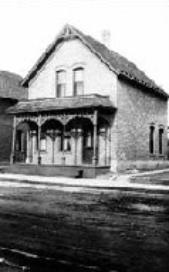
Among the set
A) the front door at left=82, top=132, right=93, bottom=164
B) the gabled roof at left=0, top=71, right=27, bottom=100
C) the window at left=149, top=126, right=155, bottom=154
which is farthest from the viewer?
the gabled roof at left=0, top=71, right=27, bottom=100

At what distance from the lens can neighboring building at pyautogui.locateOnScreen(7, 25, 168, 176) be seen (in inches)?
869

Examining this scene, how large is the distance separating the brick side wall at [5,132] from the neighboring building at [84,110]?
5373 mm

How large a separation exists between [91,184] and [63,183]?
1394 millimetres

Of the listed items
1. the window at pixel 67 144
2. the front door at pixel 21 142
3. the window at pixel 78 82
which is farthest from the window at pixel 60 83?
the front door at pixel 21 142

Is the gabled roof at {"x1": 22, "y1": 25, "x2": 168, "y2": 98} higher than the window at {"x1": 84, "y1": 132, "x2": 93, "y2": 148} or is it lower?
higher

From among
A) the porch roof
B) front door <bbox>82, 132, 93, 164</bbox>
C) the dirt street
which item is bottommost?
the dirt street

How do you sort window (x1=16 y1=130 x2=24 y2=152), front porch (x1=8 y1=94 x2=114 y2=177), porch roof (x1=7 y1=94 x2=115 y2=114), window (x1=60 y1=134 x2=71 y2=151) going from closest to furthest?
porch roof (x1=7 y1=94 x2=115 y2=114) < front porch (x1=8 y1=94 x2=114 y2=177) < window (x1=60 y1=134 x2=71 y2=151) < window (x1=16 y1=130 x2=24 y2=152)

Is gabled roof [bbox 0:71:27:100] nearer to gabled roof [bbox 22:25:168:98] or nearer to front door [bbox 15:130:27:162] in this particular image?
front door [bbox 15:130:27:162]

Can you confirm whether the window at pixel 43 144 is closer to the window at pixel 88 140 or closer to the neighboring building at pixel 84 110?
the neighboring building at pixel 84 110

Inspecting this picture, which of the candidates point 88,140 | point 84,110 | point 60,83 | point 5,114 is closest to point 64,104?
point 84,110

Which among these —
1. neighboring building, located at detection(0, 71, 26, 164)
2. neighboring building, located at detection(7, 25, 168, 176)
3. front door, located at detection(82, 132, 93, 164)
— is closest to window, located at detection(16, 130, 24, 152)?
neighboring building, located at detection(0, 71, 26, 164)

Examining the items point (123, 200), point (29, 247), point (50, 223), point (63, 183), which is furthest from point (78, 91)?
point (29, 247)

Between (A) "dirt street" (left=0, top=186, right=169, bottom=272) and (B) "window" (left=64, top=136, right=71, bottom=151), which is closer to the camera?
(A) "dirt street" (left=0, top=186, right=169, bottom=272)

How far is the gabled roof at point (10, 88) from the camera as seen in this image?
31.1 meters
